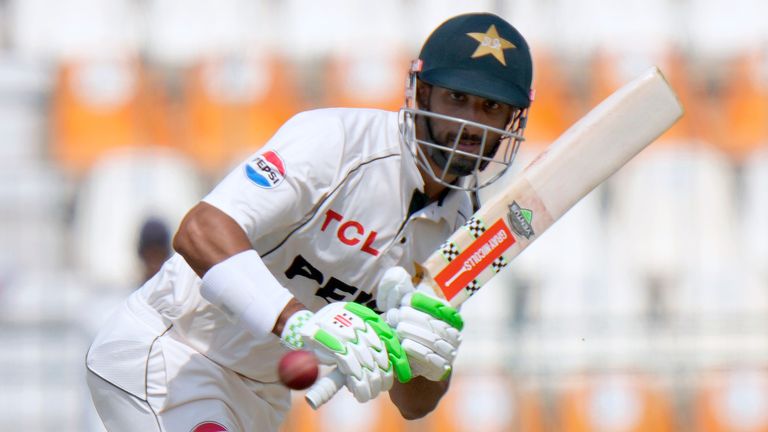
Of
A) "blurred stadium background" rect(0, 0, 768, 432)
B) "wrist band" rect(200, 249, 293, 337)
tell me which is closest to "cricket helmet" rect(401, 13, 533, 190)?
"wrist band" rect(200, 249, 293, 337)

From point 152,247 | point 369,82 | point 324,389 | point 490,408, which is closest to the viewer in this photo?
point 324,389

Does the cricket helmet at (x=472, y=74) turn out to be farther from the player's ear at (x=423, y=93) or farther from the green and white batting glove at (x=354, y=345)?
the green and white batting glove at (x=354, y=345)

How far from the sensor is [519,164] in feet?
22.1

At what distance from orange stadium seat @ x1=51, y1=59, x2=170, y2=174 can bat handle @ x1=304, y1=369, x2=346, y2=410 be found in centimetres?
481

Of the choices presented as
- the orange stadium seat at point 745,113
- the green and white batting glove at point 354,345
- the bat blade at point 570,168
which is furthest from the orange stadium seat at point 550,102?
the green and white batting glove at point 354,345

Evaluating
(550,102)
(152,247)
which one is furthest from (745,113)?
(152,247)

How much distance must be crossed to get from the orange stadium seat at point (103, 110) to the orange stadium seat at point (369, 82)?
1046 mm

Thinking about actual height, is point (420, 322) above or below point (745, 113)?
above

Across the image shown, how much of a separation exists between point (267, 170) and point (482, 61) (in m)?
0.56

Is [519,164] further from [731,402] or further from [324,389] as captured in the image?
[324,389]

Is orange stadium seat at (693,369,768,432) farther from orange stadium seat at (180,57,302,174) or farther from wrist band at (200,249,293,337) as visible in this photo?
wrist band at (200,249,293,337)

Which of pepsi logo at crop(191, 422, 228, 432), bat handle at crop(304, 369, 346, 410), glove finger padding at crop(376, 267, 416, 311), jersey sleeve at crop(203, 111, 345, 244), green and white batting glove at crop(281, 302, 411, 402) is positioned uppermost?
jersey sleeve at crop(203, 111, 345, 244)

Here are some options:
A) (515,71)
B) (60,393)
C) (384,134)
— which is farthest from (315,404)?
(60,393)

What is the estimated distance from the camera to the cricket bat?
2785 mm
